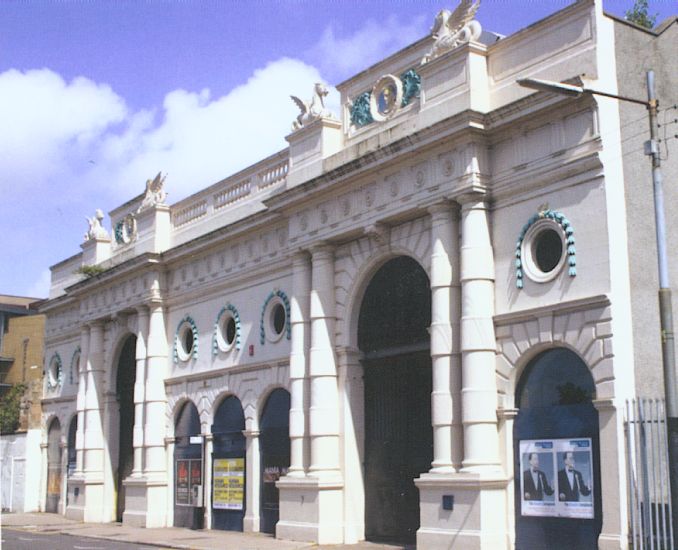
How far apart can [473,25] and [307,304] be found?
340 inches

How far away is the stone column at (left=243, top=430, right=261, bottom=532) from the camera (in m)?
29.5

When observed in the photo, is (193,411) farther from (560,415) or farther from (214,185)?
(560,415)

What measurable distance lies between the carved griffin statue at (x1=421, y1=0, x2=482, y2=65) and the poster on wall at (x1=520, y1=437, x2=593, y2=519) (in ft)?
29.4

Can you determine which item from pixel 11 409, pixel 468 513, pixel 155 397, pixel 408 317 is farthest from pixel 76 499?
pixel 468 513

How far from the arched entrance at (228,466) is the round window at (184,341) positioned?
2.98m

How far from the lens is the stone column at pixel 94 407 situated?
38250mm

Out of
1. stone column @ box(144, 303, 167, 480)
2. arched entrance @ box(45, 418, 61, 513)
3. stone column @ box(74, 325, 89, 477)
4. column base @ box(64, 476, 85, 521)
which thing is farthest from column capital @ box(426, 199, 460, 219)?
arched entrance @ box(45, 418, 61, 513)

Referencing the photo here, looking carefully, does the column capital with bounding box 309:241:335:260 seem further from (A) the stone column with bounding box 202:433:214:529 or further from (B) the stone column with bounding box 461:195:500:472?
(A) the stone column with bounding box 202:433:214:529

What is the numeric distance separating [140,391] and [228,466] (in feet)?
18.6

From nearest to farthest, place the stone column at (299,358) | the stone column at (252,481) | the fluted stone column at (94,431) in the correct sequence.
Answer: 1. the stone column at (299,358)
2. the stone column at (252,481)
3. the fluted stone column at (94,431)

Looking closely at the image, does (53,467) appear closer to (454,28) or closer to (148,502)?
(148,502)

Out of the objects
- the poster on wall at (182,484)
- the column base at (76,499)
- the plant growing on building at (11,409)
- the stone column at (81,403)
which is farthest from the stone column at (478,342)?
the plant growing on building at (11,409)

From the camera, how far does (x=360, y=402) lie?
26.4 m

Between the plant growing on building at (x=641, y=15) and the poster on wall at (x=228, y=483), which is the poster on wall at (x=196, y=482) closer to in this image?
the poster on wall at (x=228, y=483)
